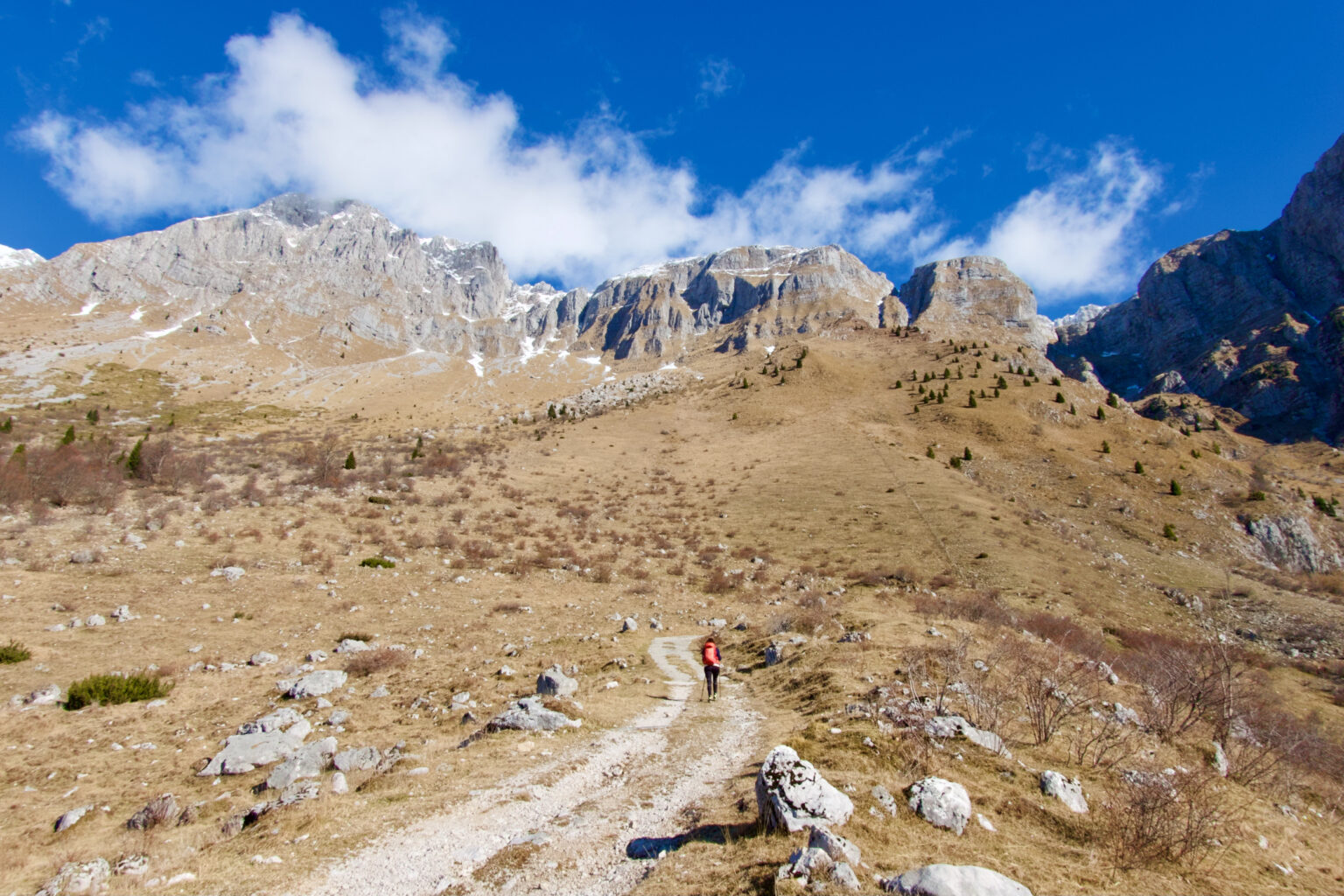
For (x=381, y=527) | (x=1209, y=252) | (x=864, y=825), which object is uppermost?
(x=1209, y=252)

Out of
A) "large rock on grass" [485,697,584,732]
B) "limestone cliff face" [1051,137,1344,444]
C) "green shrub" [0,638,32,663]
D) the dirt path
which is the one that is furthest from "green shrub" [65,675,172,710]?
"limestone cliff face" [1051,137,1344,444]

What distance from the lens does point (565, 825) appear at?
8.05 m

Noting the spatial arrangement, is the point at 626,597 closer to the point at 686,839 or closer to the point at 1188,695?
the point at 686,839

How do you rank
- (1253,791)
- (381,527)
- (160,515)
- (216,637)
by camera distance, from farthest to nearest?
(381,527)
(160,515)
(216,637)
(1253,791)

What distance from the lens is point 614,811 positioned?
333 inches

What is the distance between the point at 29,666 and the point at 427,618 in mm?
10078

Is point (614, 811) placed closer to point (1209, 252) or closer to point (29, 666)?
point (29, 666)

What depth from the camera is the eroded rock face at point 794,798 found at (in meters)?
6.83

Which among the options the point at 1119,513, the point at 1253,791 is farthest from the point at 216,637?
the point at 1119,513

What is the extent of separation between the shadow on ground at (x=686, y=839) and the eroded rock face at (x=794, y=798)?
1.04 ft

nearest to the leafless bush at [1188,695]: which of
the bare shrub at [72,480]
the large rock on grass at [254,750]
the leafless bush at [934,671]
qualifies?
the leafless bush at [934,671]

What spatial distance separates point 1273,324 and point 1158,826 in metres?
244

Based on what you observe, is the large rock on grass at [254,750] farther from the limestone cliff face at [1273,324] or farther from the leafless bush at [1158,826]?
the limestone cliff face at [1273,324]

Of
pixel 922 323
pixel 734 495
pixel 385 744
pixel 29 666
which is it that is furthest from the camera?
pixel 922 323
